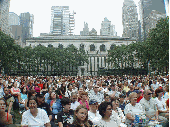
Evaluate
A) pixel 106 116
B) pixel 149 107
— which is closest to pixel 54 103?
pixel 106 116

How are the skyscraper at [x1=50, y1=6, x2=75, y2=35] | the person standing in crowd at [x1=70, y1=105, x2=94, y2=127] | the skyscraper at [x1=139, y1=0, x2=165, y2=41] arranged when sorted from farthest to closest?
the skyscraper at [x1=50, y1=6, x2=75, y2=35]
the skyscraper at [x1=139, y1=0, x2=165, y2=41]
the person standing in crowd at [x1=70, y1=105, x2=94, y2=127]

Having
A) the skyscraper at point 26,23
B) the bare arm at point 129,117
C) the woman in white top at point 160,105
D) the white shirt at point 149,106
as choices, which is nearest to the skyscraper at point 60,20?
the skyscraper at point 26,23

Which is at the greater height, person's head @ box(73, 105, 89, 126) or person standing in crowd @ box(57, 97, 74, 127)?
person's head @ box(73, 105, 89, 126)

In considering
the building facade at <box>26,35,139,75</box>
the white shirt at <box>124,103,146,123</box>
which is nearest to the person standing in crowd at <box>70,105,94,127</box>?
the white shirt at <box>124,103,146,123</box>

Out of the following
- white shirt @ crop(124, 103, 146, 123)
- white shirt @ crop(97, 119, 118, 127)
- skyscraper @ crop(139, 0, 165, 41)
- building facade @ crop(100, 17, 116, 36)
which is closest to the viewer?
white shirt @ crop(97, 119, 118, 127)

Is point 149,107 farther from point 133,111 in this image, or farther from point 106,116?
point 106,116

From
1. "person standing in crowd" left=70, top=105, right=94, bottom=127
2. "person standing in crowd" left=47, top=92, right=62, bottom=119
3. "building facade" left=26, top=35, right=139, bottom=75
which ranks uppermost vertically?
"building facade" left=26, top=35, right=139, bottom=75

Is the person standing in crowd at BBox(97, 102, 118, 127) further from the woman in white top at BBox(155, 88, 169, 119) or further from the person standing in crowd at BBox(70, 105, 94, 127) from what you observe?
the woman in white top at BBox(155, 88, 169, 119)

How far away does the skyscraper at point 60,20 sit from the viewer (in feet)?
379

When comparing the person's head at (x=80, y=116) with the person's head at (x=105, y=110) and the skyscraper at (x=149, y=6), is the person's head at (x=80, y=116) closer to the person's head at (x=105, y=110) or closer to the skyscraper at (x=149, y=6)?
the person's head at (x=105, y=110)

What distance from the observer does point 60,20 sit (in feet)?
381

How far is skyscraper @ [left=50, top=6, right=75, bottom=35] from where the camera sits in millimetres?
115375

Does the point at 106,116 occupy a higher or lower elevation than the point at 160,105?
higher

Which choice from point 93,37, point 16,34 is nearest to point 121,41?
point 93,37
